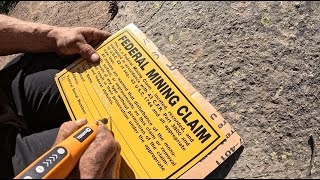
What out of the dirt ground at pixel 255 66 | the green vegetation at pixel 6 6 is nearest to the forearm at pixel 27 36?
the dirt ground at pixel 255 66

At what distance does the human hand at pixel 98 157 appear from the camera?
39.9 inches

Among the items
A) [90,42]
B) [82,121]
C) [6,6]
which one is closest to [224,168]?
[82,121]

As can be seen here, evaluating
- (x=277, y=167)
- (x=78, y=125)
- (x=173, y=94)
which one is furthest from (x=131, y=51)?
(x=277, y=167)

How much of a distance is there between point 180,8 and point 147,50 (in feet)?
1.12

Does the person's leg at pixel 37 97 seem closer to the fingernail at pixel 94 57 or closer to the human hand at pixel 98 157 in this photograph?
the fingernail at pixel 94 57

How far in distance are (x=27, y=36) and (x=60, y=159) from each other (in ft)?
2.50

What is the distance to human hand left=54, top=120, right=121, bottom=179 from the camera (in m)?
1.01

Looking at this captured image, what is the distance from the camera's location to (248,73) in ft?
4.55

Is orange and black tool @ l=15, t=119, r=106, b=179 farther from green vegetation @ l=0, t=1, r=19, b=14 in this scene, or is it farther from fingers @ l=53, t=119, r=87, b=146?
green vegetation @ l=0, t=1, r=19, b=14

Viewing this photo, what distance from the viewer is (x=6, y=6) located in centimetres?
265

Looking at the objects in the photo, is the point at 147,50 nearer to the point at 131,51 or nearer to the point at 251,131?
the point at 131,51

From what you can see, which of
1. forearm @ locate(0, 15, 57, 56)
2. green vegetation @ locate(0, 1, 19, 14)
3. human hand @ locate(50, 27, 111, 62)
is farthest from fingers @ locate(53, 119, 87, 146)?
green vegetation @ locate(0, 1, 19, 14)

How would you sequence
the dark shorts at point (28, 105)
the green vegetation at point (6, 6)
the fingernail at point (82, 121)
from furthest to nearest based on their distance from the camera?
the green vegetation at point (6, 6) < the dark shorts at point (28, 105) < the fingernail at point (82, 121)

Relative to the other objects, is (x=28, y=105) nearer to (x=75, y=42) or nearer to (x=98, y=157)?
(x=75, y=42)
